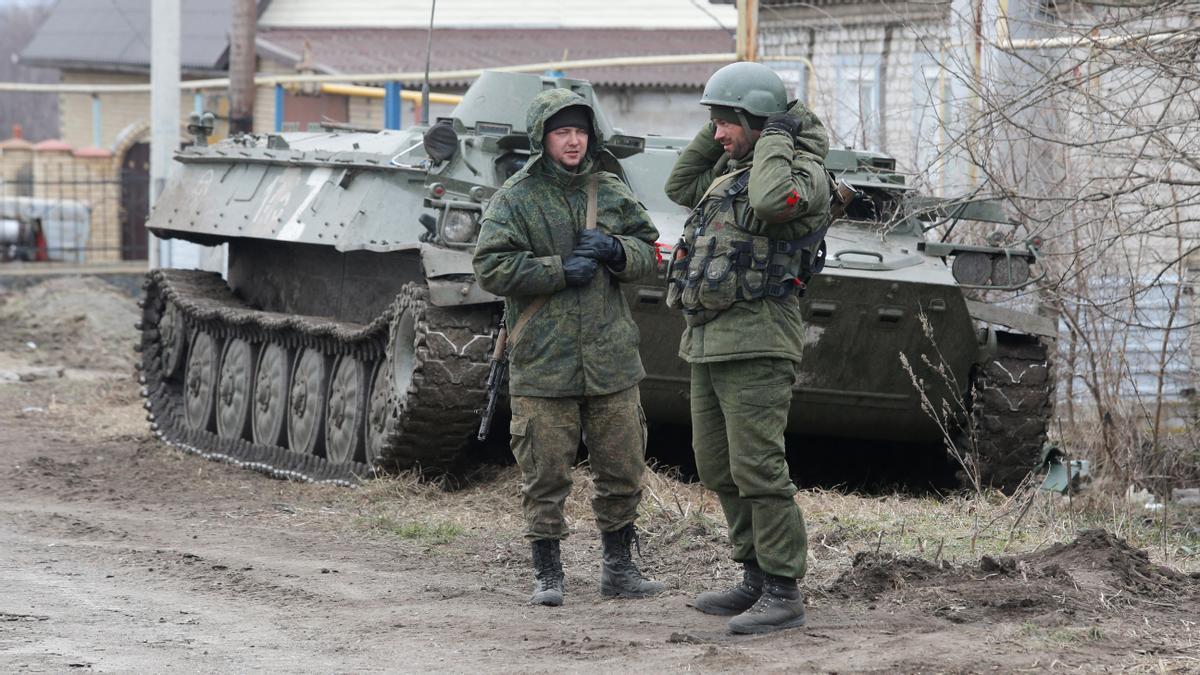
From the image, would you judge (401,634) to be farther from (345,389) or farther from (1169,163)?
(345,389)

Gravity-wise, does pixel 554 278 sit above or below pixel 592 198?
below

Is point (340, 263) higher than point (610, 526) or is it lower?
higher

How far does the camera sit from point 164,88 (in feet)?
52.5

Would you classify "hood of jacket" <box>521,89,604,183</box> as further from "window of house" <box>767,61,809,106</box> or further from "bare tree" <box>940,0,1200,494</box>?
"window of house" <box>767,61,809,106</box>

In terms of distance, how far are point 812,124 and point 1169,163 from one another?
1910 millimetres

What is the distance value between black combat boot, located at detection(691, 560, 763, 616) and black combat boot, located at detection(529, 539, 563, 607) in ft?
1.88

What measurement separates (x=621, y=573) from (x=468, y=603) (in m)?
0.56

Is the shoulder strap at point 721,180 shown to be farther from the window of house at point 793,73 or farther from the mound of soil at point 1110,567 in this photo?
the window of house at point 793,73

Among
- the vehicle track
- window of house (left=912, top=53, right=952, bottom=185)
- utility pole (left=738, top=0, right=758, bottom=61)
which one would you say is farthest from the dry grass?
utility pole (left=738, top=0, right=758, bottom=61)

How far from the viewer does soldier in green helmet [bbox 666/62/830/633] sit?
18.4 feet

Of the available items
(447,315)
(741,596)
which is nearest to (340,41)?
(447,315)

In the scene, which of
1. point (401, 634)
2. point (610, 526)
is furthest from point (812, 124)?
point (401, 634)

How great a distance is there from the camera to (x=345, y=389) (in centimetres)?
1011

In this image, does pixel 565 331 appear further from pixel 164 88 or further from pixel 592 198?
pixel 164 88
